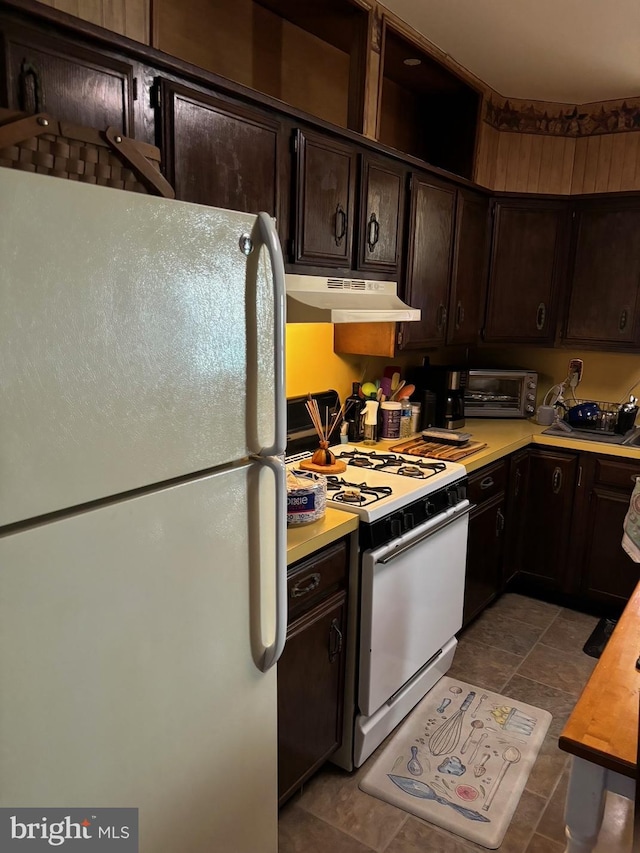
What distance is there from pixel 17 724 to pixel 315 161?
1902mm

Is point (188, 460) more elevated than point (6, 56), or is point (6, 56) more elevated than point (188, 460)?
point (6, 56)

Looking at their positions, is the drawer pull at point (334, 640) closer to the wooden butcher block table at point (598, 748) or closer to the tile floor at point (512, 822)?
the tile floor at point (512, 822)

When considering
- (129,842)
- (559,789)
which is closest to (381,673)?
(559,789)

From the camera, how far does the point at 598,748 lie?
3.66ft

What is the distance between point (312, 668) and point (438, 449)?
4.30 ft

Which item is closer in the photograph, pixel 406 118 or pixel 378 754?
pixel 378 754

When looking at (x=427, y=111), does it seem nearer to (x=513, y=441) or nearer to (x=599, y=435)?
(x=513, y=441)

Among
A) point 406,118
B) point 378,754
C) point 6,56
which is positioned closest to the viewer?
point 6,56

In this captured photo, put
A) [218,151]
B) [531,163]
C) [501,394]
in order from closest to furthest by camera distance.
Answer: [218,151] → [531,163] → [501,394]

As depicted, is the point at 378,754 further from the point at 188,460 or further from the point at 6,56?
the point at 6,56

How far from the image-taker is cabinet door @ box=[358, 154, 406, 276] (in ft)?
8.11

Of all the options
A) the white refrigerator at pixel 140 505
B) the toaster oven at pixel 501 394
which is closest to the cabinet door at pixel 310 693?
the white refrigerator at pixel 140 505

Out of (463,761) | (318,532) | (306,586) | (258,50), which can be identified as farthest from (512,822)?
(258,50)

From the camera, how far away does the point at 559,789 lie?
218 cm
